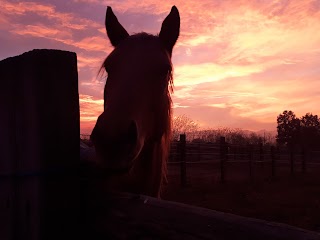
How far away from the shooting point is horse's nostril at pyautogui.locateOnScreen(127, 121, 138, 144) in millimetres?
1955

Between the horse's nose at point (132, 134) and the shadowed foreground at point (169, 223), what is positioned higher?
the horse's nose at point (132, 134)

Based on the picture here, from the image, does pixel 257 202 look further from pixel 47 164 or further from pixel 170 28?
pixel 47 164

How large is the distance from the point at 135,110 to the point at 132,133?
0.26m

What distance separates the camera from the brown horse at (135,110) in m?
1.88

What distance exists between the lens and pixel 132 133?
1.98 m

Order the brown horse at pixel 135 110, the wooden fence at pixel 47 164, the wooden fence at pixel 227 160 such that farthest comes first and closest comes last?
the wooden fence at pixel 227 160
the brown horse at pixel 135 110
the wooden fence at pixel 47 164

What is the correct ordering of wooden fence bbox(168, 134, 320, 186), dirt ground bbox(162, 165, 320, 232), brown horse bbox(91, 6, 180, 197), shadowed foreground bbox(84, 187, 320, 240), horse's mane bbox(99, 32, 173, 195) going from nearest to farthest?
shadowed foreground bbox(84, 187, 320, 240)
brown horse bbox(91, 6, 180, 197)
horse's mane bbox(99, 32, 173, 195)
dirt ground bbox(162, 165, 320, 232)
wooden fence bbox(168, 134, 320, 186)

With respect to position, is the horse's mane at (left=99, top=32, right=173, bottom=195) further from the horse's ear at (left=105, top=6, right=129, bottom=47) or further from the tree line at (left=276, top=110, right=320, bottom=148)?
the tree line at (left=276, top=110, right=320, bottom=148)

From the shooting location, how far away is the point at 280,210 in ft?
30.2

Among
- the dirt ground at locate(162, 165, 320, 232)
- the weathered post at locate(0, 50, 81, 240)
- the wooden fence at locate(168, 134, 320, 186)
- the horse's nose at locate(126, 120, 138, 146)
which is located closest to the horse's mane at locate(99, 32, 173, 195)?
the horse's nose at locate(126, 120, 138, 146)

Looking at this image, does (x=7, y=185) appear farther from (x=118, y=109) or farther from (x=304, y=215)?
(x=304, y=215)

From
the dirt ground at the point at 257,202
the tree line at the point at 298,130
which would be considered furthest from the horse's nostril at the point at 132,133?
the tree line at the point at 298,130

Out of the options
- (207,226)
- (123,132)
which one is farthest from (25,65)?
(207,226)

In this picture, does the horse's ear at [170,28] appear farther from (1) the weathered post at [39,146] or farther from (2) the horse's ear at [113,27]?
(1) the weathered post at [39,146]
